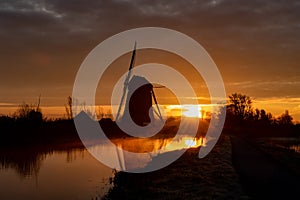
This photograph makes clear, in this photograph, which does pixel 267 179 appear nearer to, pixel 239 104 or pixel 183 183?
pixel 183 183

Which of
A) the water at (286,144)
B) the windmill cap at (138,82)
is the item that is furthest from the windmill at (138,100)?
the water at (286,144)

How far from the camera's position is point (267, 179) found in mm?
19094

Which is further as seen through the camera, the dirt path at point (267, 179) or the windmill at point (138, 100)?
the windmill at point (138, 100)

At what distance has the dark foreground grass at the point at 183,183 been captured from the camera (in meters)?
17.5

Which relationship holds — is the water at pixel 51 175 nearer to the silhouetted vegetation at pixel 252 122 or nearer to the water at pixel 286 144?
the water at pixel 286 144

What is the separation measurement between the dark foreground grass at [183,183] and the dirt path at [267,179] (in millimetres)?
528

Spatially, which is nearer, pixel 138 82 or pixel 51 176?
pixel 51 176

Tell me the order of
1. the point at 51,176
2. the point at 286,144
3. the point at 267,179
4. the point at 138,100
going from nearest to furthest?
the point at 267,179 → the point at 51,176 → the point at 286,144 → the point at 138,100

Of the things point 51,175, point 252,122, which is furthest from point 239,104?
point 51,175

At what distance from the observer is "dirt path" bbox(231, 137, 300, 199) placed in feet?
51.9

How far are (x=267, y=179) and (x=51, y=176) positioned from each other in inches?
552

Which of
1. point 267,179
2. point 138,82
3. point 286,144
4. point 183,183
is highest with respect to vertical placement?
point 138,82

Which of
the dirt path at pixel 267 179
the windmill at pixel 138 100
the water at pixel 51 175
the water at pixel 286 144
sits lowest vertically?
the water at pixel 51 175

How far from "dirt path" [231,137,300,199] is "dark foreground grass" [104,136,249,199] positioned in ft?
1.73
